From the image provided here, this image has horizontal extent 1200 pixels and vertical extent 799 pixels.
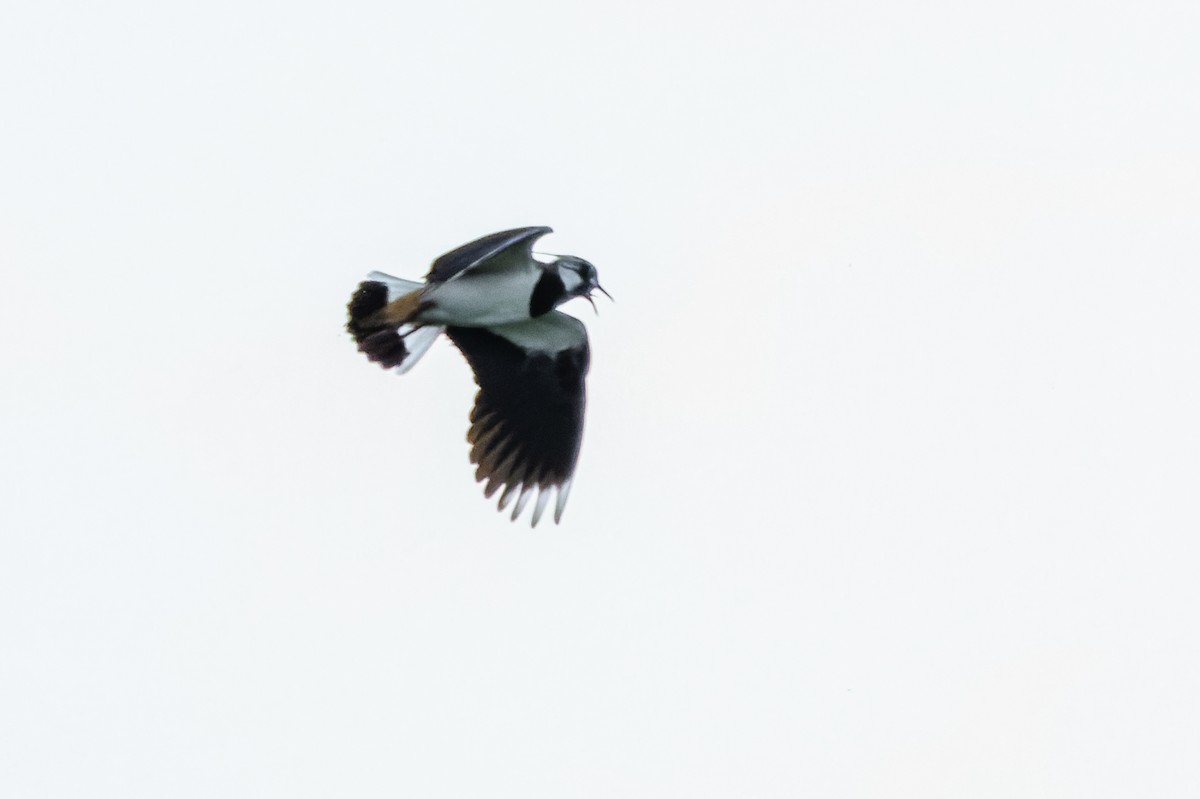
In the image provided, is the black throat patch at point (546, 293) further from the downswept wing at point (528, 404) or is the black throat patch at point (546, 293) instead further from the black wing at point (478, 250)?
the black wing at point (478, 250)

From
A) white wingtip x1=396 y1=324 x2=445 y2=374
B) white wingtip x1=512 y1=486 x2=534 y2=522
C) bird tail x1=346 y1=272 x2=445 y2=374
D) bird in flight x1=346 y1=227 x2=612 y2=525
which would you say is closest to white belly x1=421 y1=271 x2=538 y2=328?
bird in flight x1=346 y1=227 x2=612 y2=525

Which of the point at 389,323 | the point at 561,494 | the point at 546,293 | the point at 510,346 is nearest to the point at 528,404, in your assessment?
the point at 510,346

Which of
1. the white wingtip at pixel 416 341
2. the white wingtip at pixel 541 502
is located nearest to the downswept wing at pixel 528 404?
the white wingtip at pixel 541 502

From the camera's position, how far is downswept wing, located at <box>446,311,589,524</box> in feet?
41.4

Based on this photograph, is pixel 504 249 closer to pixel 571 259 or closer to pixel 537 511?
pixel 571 259

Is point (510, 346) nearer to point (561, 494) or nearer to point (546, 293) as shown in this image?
point (546, 293)

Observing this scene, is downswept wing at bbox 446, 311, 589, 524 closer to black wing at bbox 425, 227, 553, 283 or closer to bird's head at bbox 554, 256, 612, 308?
bird's head at bbox 554, 256, 612, 308

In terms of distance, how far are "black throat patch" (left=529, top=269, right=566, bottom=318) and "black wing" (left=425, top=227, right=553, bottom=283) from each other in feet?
1.80

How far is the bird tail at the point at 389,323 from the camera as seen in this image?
1246cm

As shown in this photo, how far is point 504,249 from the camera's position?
11578 millimetres

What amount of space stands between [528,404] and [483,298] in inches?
31.3

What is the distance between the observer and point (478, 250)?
11.5 metres

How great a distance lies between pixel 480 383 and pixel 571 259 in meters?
0.98

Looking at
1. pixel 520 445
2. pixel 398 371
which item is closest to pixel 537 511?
pixel 520 445
